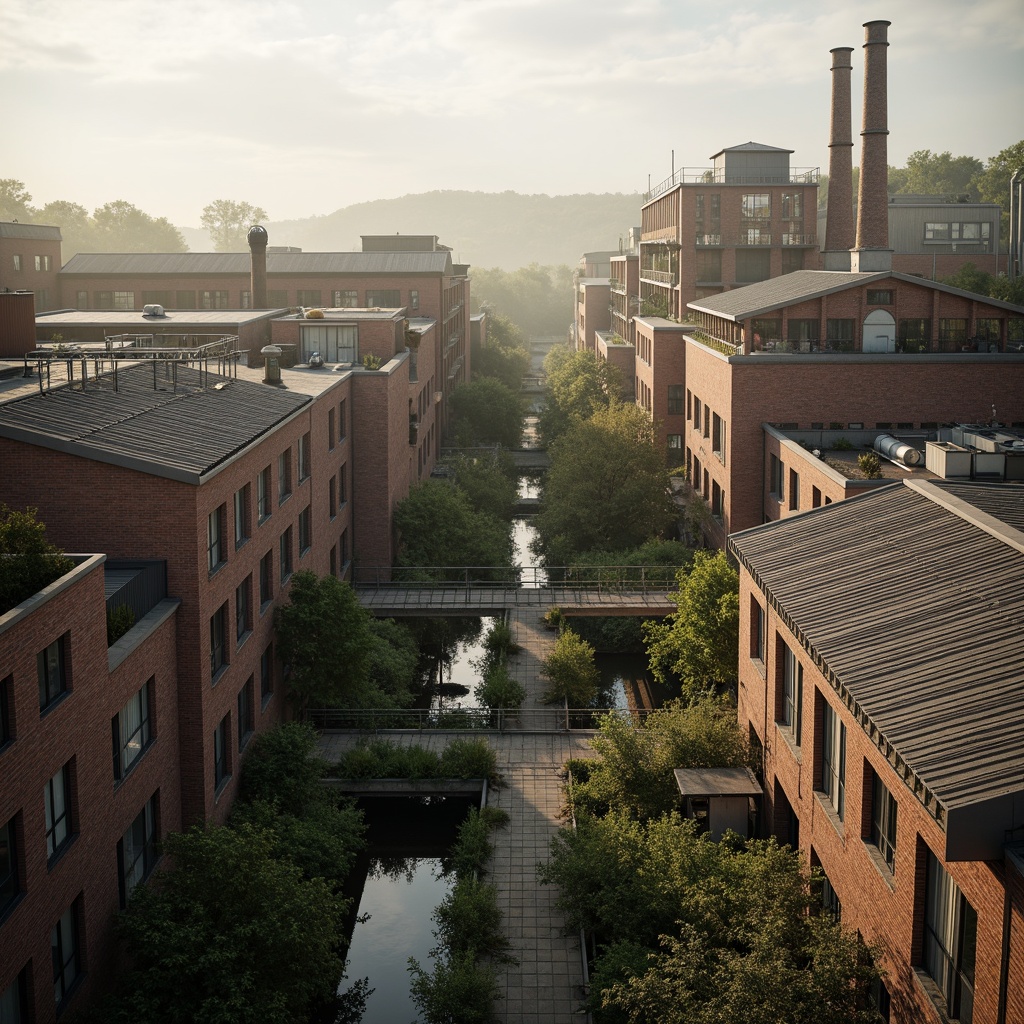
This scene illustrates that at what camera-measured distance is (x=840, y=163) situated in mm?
64625

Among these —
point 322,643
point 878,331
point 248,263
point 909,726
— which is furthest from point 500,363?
point 909,726

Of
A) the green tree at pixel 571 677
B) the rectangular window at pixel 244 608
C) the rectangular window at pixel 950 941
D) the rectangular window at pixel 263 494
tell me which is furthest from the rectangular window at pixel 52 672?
the green tree at pixel 571 677

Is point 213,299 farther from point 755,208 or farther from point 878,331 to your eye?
point 878,331

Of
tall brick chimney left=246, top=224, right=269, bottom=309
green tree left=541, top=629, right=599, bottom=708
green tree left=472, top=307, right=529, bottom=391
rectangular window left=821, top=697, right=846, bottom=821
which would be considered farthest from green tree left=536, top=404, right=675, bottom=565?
green tree left=472, top=307, right=529, bottom=391

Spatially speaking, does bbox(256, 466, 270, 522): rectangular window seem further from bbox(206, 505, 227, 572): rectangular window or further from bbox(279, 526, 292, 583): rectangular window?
bbox(206, 505, 227, 572): rectangular window

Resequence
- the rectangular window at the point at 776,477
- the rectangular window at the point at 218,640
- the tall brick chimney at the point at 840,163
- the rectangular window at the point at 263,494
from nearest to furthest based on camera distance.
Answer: the rectangular window at the point at 218,640
the rectangular window at the point at 263,494
the rectangular window at the point at 776,477
the tall brick chimney at the point at 840,163

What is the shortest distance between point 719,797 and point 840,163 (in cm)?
4874

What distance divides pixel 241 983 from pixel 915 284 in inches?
1530

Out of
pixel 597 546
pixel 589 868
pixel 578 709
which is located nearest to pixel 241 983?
pixel 589 868

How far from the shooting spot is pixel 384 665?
37.4 meters

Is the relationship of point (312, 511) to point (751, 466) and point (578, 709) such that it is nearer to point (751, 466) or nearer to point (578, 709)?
point (578, 709)

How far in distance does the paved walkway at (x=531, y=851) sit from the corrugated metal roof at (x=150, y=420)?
1016 cm

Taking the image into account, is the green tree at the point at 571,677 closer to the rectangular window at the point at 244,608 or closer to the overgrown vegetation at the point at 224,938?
the rectangular window at the point at 244,608

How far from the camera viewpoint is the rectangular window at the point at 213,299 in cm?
8125
